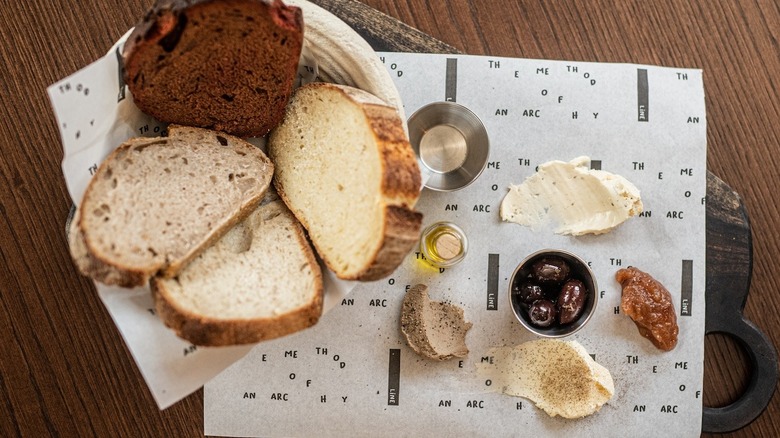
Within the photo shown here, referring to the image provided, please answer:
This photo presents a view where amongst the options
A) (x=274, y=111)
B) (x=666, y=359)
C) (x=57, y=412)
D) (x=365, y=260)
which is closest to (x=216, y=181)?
(x=274, y=111)

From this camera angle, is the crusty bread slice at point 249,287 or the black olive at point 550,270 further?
the black olive at point 550,270

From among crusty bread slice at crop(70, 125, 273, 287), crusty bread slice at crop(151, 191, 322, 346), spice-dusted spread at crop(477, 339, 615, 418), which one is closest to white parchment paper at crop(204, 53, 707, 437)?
spice-dusted spread at crop(477, 339, 615, 418)

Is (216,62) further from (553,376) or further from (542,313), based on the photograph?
(553,376)

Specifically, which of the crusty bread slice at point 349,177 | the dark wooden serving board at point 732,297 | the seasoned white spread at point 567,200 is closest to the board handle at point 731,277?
the dark wooden serving board at point 732,297

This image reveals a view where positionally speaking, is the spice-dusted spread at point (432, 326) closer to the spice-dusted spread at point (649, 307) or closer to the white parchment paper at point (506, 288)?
the white parchment paper at point (506, 288)

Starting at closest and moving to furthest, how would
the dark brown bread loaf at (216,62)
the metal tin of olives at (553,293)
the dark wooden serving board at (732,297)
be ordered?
the dark brown bread loaf at (216,62) < the metal tin of olives at (553,293) < the dark wooden serving board at (732,297)
